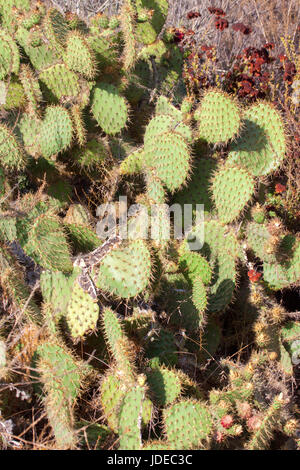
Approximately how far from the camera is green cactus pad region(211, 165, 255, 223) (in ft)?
8.68

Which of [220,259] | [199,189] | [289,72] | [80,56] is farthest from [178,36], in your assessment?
[220,259]

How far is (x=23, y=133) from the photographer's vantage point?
119 inches

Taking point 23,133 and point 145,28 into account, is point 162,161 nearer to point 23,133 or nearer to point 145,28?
point 23,133

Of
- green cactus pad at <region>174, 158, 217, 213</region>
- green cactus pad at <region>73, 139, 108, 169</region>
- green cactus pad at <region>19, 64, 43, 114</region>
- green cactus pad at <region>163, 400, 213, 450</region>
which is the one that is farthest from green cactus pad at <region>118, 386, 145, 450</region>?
green cactus pad at <region>19, 64, 43, 114</region>

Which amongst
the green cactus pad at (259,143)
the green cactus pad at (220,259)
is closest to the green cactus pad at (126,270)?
the green cactus pad at (220,259)

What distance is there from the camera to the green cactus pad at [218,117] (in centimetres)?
266

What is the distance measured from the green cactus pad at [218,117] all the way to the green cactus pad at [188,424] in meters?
1.44

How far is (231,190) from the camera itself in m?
2.71

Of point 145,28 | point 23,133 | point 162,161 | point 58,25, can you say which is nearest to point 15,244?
point 23,133

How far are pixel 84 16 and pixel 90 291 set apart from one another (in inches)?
119

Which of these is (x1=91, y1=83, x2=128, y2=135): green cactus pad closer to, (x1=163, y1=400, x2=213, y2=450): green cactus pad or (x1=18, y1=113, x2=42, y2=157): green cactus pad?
(x1=18, y1=113, x2=42, y2=157): green cactus pad

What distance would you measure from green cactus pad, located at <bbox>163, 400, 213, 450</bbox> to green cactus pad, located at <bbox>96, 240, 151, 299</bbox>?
0.56m

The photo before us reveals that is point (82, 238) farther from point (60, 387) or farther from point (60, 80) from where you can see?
point (60, 80)

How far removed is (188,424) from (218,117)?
5.24 feet
